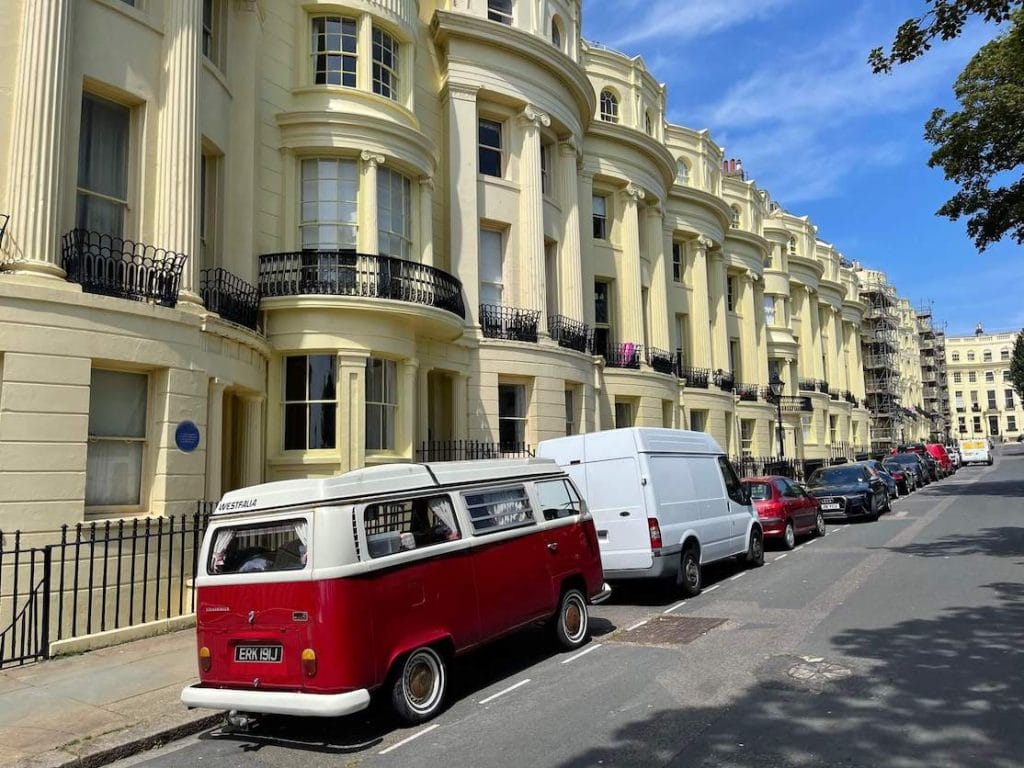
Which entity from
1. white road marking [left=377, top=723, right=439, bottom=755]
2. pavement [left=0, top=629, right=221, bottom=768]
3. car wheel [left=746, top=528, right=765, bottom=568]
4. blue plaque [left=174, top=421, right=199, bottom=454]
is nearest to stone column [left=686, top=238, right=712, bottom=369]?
car wheel [left=746, top=528, right=765, bottom=568]

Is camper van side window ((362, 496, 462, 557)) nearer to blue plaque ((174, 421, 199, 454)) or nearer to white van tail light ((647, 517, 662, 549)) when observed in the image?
white van tail light ((647, 517, 662, 549))

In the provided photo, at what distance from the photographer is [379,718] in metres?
6.80

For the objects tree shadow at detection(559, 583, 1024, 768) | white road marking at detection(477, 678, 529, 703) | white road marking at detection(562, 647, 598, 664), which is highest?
tree shadow at detection(559, 583, 1024, 768)

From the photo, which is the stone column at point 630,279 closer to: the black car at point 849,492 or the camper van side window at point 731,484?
the black car at point 849,492

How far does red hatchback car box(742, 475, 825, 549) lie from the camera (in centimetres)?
1666

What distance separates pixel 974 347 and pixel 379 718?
148 m

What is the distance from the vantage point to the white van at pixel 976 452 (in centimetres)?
6316

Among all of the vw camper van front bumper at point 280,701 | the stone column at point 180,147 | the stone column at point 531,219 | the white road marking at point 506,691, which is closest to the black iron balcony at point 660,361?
the stone column at point 531,219

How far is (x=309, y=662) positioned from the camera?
5.99 m

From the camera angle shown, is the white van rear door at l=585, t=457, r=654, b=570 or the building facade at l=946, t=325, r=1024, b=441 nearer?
the white van rear door at l=585, t=457, r=654, b=570

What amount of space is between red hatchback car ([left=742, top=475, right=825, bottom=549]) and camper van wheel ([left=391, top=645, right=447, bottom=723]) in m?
10.7

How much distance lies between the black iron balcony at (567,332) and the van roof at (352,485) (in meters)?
13.8

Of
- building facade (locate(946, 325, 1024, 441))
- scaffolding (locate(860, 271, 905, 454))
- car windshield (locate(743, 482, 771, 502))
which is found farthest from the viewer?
building facade (locate(946, 325, 1024, 441))

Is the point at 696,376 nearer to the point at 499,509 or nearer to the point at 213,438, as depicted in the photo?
the point at 213,438
